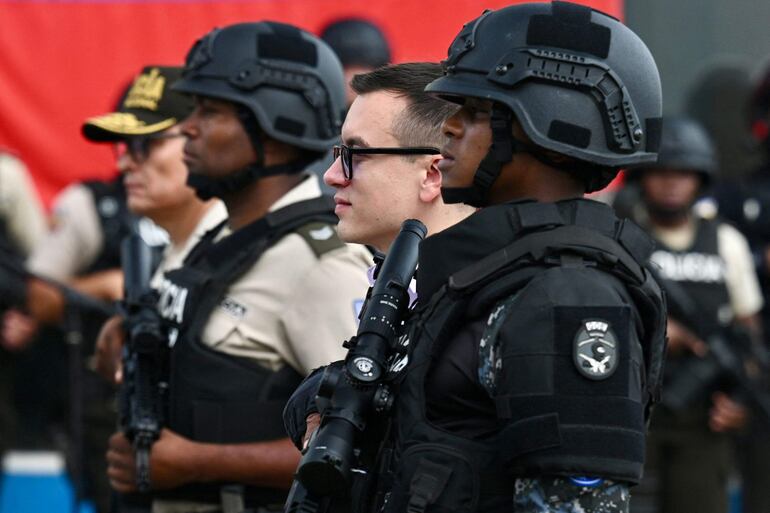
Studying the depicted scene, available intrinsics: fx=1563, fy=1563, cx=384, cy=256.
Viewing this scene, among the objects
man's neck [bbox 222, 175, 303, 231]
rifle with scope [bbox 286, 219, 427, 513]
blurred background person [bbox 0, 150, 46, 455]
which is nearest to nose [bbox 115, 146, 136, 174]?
man's neck [bbox 222, 175, 303, 231]

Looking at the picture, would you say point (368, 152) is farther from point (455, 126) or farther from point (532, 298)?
point (532, 298)

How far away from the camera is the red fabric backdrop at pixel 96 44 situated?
344 inches

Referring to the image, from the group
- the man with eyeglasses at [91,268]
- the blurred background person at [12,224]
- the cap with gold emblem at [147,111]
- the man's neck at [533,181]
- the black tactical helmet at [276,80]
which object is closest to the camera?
the man's neck at [533,181]

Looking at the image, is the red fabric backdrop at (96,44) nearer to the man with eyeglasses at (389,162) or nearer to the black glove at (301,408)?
the man with eyeglasses at (389,162)

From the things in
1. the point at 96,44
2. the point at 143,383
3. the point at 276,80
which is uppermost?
the point at 96,44

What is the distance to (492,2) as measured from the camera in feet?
28.3

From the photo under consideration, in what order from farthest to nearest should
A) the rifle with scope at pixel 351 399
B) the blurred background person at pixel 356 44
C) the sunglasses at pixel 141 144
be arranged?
the blurred background person at pixel 356 44, the sunglasses at pixel 141 144, the rifle with scope at pixel 351 399

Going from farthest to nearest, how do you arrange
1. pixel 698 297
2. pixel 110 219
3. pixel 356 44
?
pixel 698 297 → pixel 110 219 → pixel 356 44

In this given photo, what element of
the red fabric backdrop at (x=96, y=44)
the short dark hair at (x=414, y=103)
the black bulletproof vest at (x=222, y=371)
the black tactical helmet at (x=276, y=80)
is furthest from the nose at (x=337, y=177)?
the red fabric backdrop at (x=96, y=44)

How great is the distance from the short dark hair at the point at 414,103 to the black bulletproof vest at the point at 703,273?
4.63 meters

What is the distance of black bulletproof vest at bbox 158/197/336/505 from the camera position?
419cm

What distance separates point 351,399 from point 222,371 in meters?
1.45

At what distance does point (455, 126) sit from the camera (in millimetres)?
2924

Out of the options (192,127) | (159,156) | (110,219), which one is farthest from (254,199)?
(110,219)
